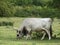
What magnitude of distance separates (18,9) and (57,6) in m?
1.13

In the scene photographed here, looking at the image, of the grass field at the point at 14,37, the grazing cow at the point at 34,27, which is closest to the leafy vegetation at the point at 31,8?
the grass field at the point at 14,37

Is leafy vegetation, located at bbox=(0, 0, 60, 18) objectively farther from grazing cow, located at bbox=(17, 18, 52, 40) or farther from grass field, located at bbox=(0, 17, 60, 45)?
grazing cow, located at bbox=(17, 18, 52, 40)

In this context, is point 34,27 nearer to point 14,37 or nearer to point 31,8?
point 14,37

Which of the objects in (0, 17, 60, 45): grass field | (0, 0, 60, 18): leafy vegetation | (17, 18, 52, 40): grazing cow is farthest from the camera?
(0, 0, 60, 18): leafy vegetation

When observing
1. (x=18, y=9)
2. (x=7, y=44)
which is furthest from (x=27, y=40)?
(x=18, y=9)

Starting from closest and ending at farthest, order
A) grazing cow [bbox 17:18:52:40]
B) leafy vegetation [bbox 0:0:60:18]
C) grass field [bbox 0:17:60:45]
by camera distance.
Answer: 1. grass field [bbox 0:17:60:45]
2. grazing cow [bbox 17:18:52:40]
3. leafy vegetation [bbox 0:0:60:18]

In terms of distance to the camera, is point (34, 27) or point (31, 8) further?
point (31, 8)

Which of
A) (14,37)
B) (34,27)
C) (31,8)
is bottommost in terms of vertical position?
(14,37)

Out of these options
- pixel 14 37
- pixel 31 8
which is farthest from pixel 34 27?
pixel 31 8

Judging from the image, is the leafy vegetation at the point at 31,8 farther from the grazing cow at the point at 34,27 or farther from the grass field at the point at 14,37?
the grazing cow at the point at 34,27

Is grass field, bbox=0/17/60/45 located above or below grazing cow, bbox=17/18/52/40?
below

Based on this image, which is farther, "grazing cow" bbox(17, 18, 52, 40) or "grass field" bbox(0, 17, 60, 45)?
"grazing cow" bbox(17, 18, 52, 40)

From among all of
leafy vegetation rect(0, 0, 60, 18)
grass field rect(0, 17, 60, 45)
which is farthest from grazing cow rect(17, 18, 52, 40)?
leafy vegetation rect(0, 0, 60, 18)

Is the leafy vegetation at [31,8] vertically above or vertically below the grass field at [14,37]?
above
